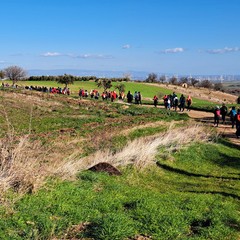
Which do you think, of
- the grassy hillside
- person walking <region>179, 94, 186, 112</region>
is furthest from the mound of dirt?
person walking <region>179, 94, 186, 112</region>

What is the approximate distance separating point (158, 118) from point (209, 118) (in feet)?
17.4

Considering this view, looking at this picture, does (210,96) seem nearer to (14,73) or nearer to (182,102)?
(14,73)

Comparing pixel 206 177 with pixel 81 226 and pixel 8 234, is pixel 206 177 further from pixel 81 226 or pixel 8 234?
pixel 8 234

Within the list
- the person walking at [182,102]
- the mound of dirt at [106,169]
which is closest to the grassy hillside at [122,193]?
the mound of dirt at [106,169]

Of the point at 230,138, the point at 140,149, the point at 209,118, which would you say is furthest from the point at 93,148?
the point at 209,118

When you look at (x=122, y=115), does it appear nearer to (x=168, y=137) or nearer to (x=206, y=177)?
(x=168, y=137)

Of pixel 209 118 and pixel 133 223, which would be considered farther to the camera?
pixel 209 118

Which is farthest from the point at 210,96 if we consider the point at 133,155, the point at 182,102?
the point at 133,155

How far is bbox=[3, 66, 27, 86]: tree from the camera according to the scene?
3413 inches

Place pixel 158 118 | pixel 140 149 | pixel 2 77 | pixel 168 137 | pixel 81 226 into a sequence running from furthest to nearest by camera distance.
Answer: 1. pixel 2 77
2. pixel 158 118
3. pixel 168 137
4. pixel 140 149
5. pixel 81 226

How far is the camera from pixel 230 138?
2191 centimetres

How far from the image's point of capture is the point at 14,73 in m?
86.6

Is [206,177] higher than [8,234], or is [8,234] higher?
[8,234]

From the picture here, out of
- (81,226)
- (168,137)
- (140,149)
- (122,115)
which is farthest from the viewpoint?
(122,115)
